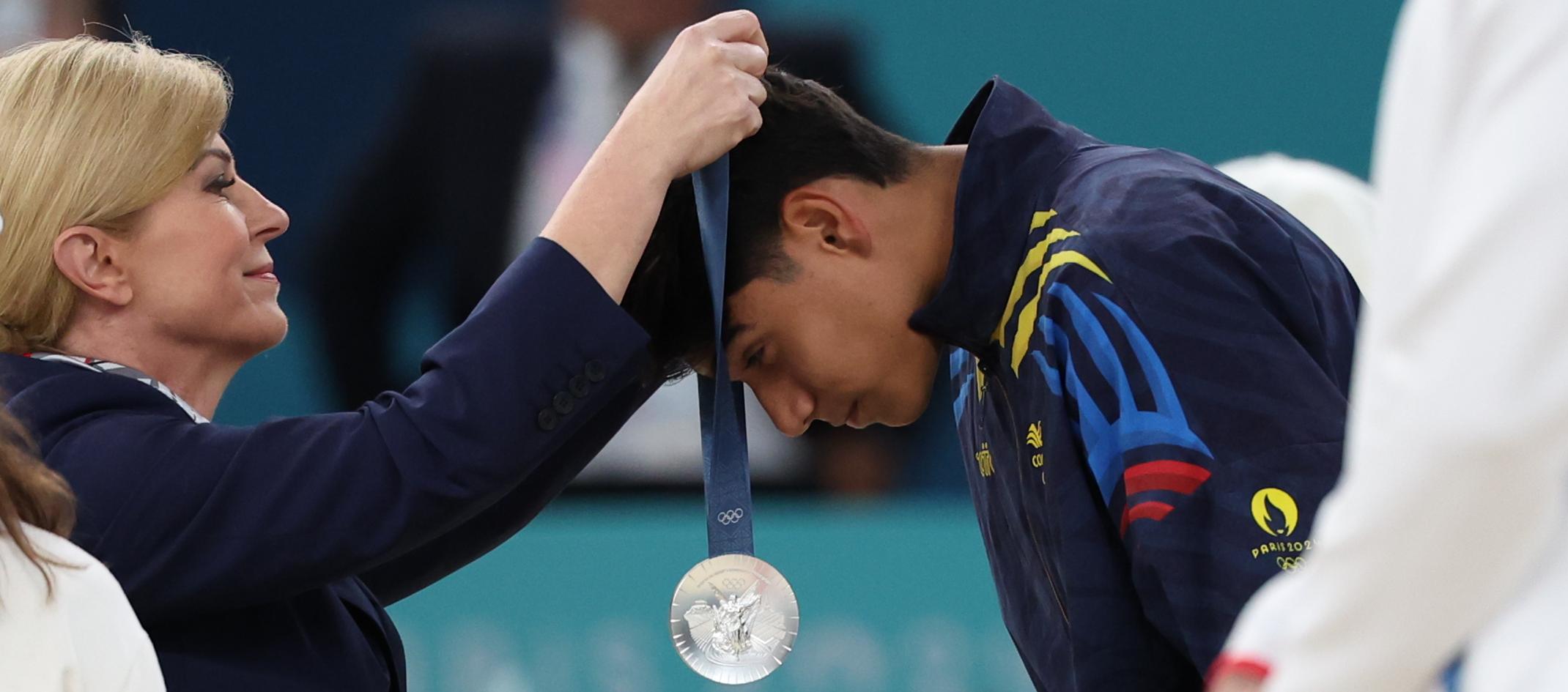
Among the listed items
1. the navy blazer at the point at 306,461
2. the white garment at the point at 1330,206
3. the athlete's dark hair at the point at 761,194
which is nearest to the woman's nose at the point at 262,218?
the navy blazer at the point at 306,461

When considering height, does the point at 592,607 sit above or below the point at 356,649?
below

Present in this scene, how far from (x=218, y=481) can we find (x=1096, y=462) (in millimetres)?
812

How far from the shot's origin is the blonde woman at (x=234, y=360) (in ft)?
5.66

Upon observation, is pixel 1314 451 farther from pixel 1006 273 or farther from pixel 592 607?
pixel 592 607

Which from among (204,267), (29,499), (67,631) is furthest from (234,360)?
(67,631)

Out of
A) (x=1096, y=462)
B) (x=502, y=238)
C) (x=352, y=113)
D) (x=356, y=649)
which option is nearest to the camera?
(x=1096, y=462)

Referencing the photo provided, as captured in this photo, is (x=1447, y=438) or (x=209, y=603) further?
(x=209, y=603)

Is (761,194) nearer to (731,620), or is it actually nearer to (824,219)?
(824,219)

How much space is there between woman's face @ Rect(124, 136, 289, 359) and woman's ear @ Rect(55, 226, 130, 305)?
0.04 feet

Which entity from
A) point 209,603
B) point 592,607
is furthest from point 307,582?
point 592,607

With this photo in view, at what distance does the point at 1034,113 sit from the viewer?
1.96 metres

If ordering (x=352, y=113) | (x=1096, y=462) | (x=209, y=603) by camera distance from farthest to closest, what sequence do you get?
1. (x=352, y=113)
2. (x=209, y=603)
3. (x=1096, y=462)

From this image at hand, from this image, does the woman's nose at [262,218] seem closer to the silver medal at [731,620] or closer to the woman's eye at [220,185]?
the woman's eye at [220,185]

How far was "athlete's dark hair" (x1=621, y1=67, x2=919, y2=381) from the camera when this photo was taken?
1992 millimetres
